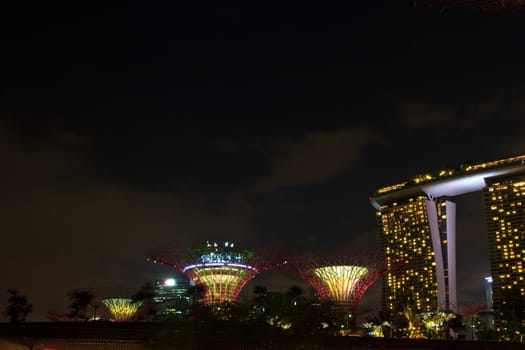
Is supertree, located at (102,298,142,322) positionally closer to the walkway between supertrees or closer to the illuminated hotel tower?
the walkway between supertrees

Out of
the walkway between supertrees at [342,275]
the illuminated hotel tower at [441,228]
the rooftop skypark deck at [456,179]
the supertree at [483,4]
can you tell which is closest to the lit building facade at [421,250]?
the illuminated hotel tower at [441,228]

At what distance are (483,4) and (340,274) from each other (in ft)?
186

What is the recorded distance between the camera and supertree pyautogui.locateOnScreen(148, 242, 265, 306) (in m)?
80.6

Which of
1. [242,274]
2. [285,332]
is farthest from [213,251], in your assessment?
[285,332]

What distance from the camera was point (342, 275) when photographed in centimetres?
7894

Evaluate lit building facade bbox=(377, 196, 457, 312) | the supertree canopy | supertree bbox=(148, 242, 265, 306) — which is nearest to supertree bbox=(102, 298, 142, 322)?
supertree bbox=(148, 242, 265, 306)

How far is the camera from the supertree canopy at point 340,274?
78938mm

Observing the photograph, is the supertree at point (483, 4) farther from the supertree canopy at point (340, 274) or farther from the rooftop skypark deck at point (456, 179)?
the rooftop skypark deck at point (456, 179)

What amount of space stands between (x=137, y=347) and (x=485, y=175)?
355ft

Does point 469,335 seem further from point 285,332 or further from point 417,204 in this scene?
point 285,332

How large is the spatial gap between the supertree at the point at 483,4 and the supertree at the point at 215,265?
193 feet

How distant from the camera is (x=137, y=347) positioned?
35938 millimetres

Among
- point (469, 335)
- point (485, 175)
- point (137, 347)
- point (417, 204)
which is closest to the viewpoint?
point (137, 347)

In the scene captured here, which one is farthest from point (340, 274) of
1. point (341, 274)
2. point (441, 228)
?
point (441, 228)
